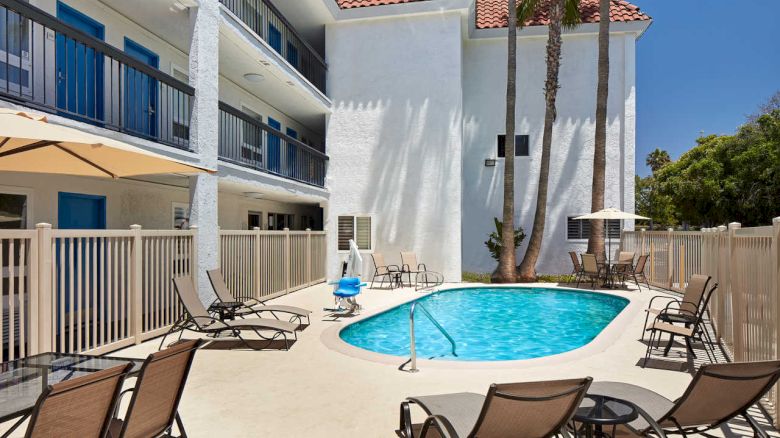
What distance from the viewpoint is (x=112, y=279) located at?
9531 millimetres

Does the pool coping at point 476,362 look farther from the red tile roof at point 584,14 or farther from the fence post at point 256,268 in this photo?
the red tile roof at point 584,14

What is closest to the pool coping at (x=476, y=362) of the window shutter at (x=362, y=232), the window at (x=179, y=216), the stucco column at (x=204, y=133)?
the stucco column at (x=204, y=133)

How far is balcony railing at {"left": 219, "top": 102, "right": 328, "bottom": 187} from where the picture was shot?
13.6m

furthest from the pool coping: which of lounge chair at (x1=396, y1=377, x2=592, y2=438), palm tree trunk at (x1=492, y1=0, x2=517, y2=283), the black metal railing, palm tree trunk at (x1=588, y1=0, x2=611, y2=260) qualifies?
palm tree trunk at (x1=588, y1=0, x2=611, y2=260)

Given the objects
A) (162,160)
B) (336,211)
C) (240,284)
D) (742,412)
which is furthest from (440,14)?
(742,412)

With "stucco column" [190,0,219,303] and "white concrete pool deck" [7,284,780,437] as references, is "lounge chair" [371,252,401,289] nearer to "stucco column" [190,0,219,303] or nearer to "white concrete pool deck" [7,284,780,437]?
"stucco column" [190,0,219,303]

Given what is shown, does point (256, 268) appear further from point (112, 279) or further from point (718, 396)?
point (718, 396)

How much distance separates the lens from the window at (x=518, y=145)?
19812 millimetres

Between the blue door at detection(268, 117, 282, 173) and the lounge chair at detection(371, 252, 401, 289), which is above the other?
the blue door at detection(268, 117, 282, 173)

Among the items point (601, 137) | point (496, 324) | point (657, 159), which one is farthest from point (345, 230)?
point (657, 159)

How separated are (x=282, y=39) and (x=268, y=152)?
415cm

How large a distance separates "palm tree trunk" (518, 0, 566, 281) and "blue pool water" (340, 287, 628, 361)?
7.63 feet

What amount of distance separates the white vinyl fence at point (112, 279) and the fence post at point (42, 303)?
0.03 ft

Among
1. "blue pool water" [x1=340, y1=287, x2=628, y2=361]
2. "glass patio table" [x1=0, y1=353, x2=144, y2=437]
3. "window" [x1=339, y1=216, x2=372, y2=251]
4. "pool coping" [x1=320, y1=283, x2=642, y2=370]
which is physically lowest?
"blue pool water" [x1=340, y1=287, x2=628, y2=361]
